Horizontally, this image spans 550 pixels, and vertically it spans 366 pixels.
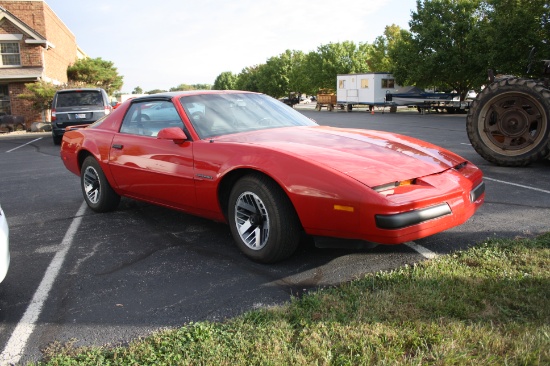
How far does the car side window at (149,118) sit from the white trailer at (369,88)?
1145 inches

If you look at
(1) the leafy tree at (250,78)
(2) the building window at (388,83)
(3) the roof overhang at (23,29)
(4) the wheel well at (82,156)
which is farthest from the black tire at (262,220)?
(1) the leafy tree at (250,78)

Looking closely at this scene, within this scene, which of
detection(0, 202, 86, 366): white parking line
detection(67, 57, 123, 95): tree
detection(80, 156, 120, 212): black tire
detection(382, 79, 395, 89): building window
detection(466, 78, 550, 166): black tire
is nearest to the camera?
detection(0, 202, 86, 366): white parking line

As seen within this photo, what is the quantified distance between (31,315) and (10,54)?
25543 millimetres

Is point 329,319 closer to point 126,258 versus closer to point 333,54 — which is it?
point 126,258

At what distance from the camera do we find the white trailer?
107 ft

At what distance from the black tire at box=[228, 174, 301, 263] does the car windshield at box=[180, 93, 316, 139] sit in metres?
0.78

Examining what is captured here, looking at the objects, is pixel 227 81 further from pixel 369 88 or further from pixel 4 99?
pixel 4 99

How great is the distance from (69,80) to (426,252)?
109ft

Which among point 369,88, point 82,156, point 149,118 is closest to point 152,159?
point 149,118

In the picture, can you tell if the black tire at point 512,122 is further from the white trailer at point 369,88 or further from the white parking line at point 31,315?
the white trailer at point 369,88

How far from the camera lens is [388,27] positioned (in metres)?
54.4

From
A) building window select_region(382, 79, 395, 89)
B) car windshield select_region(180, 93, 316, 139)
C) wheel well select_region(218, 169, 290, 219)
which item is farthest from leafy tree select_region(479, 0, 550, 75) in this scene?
wheel well select_region(218, 169, 290, 219)

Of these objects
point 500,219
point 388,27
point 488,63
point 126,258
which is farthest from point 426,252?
point 388,27

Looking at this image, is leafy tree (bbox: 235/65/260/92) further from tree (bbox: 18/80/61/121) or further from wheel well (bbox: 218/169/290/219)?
wheel well (bbox: 218/169/290/219)
